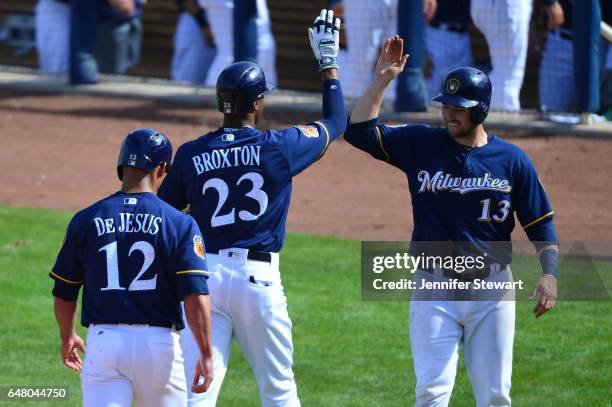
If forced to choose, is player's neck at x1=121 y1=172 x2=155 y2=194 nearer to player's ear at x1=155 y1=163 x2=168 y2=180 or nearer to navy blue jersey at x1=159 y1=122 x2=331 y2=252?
player's ear at x1=155 y1=163 x2=168 y2=180

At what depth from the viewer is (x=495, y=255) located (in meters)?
5.46

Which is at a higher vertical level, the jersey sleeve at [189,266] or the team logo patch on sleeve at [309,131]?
the team logo patch on sleeve at [309,131]

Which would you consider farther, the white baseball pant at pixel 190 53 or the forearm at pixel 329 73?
the white baseball pant at pixel 190 53

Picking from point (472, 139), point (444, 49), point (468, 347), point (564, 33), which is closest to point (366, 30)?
point (444, 49)

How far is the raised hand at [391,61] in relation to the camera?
571 centimetres

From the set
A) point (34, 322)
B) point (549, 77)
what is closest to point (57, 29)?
point (549, 77)

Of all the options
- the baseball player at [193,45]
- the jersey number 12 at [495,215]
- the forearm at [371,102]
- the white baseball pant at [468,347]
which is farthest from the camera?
the baseball player at [193,45]

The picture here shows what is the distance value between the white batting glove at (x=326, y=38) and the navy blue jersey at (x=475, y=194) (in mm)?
664

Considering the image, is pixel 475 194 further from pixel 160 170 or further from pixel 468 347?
pixel 160 170

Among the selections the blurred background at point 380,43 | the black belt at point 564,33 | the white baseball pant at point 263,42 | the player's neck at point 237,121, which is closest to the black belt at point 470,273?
the player's neck at point 237,121

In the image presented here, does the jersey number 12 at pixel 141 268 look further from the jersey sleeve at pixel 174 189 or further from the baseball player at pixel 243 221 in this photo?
the jersey sleeve at pixel 174 189

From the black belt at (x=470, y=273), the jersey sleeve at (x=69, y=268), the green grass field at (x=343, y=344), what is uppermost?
the jersey sleeve at (x=69, y=268)

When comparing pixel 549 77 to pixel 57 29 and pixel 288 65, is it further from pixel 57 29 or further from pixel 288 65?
pixel 57 29

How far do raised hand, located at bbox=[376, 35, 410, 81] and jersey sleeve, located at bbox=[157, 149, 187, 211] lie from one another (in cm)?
107
